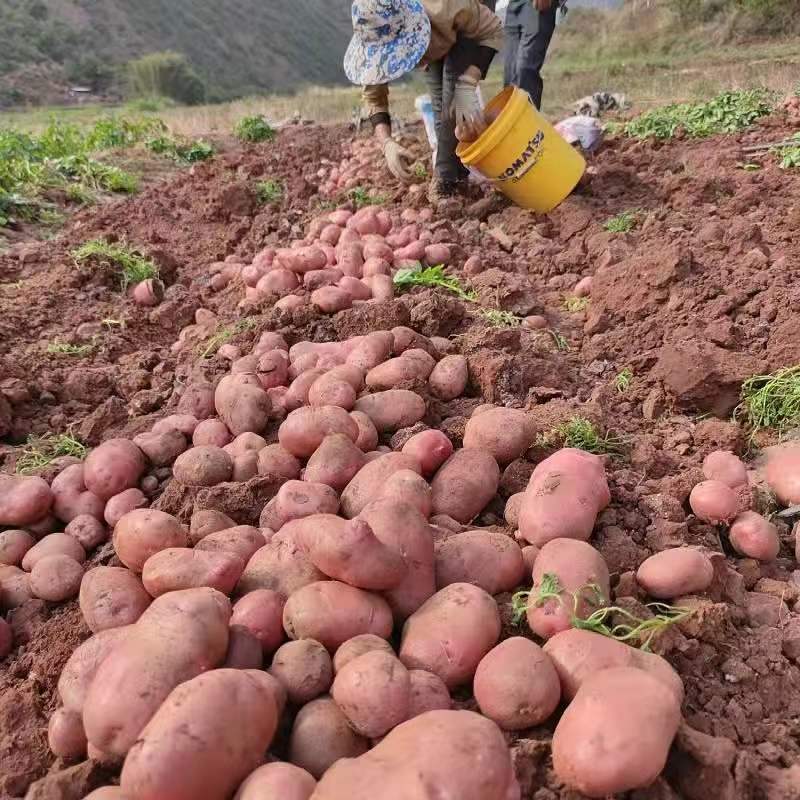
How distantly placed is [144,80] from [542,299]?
99.0 ft

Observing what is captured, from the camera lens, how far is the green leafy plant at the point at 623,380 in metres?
2.81

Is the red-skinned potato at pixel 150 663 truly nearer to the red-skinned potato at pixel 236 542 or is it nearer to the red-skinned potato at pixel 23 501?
the red-skinned potato at pixel 236 542

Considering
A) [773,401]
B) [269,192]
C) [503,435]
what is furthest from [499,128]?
[503,435]

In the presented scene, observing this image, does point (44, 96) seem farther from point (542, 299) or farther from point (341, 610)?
point (341, 610)

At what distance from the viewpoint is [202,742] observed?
1147 millimetres

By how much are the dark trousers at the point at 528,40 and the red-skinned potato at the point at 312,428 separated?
518 centimetres

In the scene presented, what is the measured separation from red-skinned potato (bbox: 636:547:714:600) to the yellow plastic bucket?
323cm

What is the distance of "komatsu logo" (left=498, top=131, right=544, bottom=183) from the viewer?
14.2 feet

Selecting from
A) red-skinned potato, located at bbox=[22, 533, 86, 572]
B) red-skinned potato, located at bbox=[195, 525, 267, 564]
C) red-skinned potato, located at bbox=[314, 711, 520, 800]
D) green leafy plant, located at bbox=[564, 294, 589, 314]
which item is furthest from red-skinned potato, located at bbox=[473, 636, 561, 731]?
green leafy plant, located at bbox=[564, 294, 589, 314]

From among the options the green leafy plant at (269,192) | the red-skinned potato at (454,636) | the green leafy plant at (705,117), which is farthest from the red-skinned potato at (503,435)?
the green leafy plant at (705,117)

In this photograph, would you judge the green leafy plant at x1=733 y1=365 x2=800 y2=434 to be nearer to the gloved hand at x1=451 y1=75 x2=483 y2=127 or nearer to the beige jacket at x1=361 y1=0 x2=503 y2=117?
the gloved hand at x1=451 y1=75 x2=483 y2=127

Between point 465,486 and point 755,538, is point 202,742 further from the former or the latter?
point 755,538

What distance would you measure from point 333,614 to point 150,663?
371 millimetres

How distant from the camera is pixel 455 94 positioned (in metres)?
4.63
